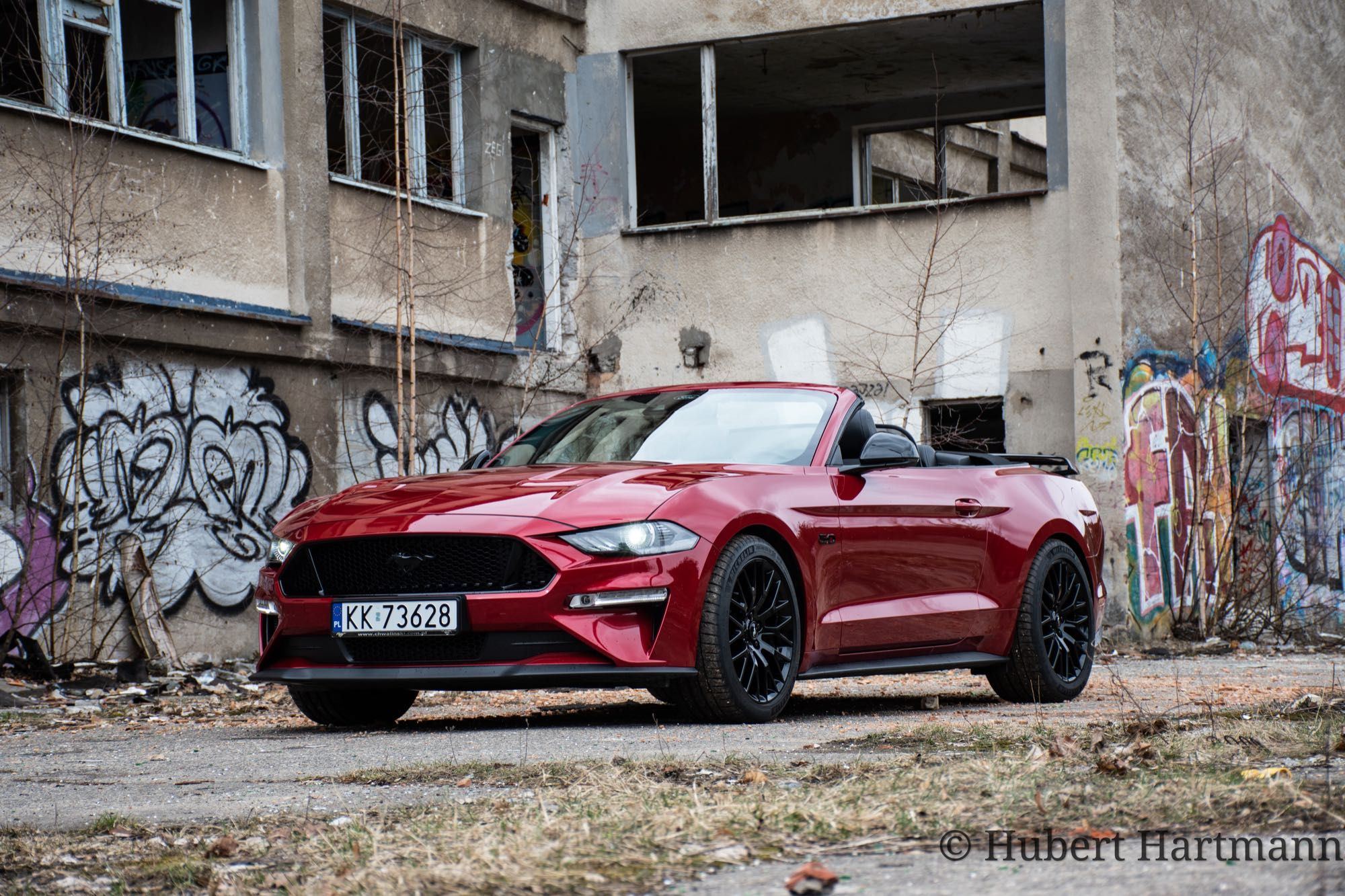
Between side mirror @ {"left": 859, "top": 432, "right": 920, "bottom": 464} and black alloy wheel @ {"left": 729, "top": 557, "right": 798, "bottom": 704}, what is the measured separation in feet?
2.76

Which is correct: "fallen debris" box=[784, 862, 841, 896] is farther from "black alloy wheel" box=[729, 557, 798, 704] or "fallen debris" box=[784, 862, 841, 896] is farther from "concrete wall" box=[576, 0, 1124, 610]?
"concrete wall" box=[576, 0, 1124, 610]

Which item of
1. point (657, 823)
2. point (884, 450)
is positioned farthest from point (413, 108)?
point (657, 823)

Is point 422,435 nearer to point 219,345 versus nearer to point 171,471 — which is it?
point 219,345

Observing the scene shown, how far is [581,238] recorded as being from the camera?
19.3 metres

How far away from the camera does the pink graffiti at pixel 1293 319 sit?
796 inches

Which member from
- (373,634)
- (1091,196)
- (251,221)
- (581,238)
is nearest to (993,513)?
(373,634)

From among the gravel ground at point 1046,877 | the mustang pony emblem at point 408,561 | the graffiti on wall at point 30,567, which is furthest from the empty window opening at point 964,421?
the gravel ground at point 1046,877

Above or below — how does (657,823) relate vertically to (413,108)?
below

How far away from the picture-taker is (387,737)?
23.1 ft

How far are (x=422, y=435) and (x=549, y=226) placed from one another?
3697 mm

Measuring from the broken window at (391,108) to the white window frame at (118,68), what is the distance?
110 cm

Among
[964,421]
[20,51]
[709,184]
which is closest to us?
[20,51]

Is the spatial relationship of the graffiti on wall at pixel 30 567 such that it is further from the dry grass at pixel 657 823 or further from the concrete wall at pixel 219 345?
the dry grass at pixel 657 823

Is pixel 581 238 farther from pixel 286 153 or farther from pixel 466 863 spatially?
pixel 466 863
